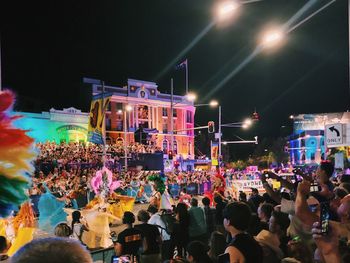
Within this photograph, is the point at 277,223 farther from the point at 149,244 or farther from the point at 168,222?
the point at 168,222

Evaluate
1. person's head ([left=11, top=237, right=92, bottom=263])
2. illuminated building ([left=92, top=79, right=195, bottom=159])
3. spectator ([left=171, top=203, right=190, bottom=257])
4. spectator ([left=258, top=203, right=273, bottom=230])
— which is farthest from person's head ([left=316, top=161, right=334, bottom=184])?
illuminated building ([left=92, top=79, right=195, bottom=159])

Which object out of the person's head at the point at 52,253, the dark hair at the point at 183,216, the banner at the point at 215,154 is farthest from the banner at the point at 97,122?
→ the person's head at the point at 52,253

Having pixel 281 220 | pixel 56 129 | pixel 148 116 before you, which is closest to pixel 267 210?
pixel 281 220

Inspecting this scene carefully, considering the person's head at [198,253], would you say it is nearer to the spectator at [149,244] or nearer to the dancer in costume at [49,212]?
the spectator at [149,244]

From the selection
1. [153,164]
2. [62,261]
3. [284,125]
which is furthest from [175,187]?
[284,125]

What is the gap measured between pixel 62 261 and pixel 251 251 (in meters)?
2.57

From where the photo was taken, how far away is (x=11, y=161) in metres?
2.55

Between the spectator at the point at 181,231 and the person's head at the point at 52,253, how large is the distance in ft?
24.1

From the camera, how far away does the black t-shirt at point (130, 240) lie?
6105 mm

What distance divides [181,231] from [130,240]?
2.84 metres

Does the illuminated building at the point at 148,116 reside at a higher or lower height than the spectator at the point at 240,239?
higher

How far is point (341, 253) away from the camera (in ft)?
13.5

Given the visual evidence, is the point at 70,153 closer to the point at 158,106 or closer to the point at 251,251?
the point at 158,106

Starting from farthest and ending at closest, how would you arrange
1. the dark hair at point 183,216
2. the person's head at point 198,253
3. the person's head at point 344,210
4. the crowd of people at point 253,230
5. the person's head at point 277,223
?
the dark hair at point 183,216 → the person's head at point 277,223 → the person's head at point 198,253 → the person's head at point 344,210 → the crowd of people at point 253,230
